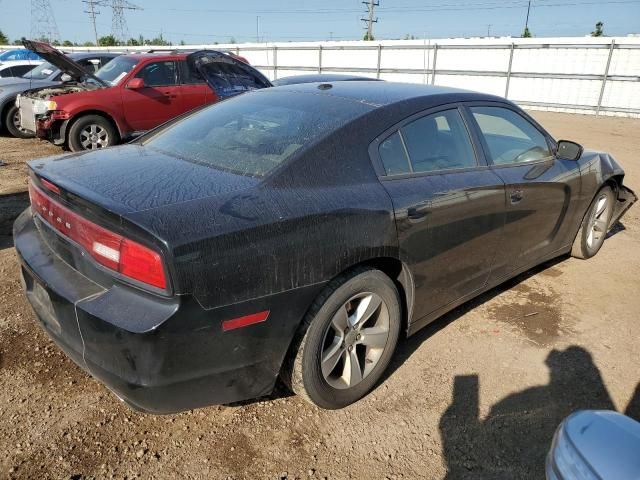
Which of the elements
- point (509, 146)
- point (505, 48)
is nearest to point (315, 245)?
point (509, 146)

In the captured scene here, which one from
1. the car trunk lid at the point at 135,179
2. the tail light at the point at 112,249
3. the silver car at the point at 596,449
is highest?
the car trunk lid at the point at 135,179

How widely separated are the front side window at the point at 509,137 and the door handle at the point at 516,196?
0.21 meters

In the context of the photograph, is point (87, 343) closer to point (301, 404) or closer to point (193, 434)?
point (193, 434)

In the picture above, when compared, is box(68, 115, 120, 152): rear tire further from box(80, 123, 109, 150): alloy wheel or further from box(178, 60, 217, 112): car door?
box(178, 60, 217, 112): car door

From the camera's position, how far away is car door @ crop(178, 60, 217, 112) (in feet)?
29.1

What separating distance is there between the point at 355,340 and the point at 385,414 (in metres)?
0.42

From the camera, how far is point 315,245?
2217mm

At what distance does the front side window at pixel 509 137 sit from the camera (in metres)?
3.38

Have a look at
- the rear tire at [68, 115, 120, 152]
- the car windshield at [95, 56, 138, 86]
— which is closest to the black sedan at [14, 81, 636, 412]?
the rear tire at [68, 115, 120, 152]

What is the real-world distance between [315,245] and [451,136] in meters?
1.38

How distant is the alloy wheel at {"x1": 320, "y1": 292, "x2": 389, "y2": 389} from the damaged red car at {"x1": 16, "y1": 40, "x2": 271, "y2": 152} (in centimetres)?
674

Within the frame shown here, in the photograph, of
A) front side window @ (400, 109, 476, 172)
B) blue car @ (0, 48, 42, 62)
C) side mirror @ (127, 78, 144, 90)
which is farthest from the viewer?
blue car @ (0, 48, 42, 62)

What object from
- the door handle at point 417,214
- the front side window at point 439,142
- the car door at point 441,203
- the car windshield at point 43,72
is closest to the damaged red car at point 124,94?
the car windshield at point 43,72

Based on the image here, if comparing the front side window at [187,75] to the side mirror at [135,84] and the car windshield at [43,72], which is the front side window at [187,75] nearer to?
the side mirror at [135,84]
